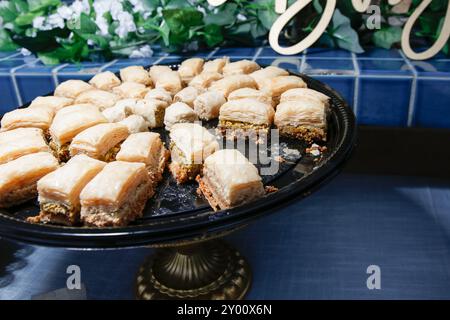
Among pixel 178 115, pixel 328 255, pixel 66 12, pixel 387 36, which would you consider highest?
pixel 66 12

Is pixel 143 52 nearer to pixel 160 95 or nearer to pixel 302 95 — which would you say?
pixel 160 95

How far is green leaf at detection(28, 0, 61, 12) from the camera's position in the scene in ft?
9.14

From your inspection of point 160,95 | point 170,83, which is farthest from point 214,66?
point 160,95

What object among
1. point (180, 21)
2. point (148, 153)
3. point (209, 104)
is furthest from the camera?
point (180, 21)

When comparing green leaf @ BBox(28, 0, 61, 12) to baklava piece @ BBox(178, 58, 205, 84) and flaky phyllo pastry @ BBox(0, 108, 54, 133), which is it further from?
flaky phyllo pastry @ BBox(0, 108, 54, 133)

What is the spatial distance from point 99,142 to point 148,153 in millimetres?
193

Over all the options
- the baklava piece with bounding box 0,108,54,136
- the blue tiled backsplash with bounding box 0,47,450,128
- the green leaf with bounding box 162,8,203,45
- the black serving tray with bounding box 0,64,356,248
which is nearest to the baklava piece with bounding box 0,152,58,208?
the black serving tray with bounding box 0,64,356,248

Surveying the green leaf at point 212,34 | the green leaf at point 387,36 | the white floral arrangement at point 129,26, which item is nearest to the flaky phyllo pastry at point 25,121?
the white floral arrangement at point 129,26

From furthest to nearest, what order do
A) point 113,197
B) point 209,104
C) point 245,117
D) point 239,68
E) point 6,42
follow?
point 6,42, point 239,68, point 209,104, point 245,117, point 113,197

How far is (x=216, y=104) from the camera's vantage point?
176 centimetres

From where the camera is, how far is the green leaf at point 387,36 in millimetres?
2406

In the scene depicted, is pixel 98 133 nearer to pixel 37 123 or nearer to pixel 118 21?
pixel 37 123

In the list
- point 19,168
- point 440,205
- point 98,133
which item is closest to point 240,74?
point 98,133

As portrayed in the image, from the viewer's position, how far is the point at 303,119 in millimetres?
1538
